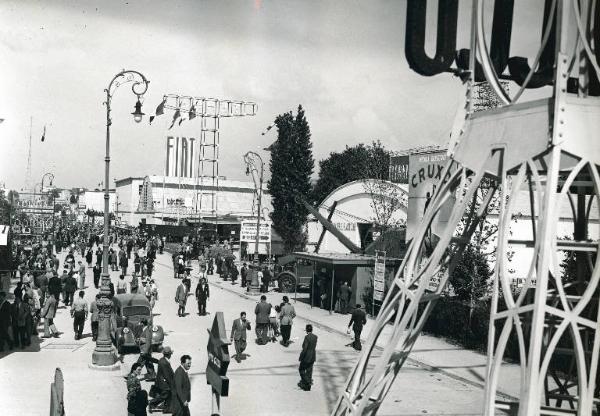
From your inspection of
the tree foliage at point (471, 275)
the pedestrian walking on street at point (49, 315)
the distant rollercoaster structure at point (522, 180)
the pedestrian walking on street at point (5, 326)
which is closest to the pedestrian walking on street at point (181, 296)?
the pedestrian walking on street at point (49, 315)

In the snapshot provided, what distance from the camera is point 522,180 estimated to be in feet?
24.1

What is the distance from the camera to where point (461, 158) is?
8406 mm

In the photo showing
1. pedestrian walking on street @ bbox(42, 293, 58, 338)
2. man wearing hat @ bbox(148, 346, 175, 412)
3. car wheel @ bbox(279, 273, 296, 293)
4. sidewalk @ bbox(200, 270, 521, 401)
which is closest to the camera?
man wearing hat @ bbox(148, 346, 175, 412)

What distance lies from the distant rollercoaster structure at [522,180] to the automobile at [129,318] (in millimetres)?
10514

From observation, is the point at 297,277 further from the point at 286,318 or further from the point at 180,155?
the point at 180,155

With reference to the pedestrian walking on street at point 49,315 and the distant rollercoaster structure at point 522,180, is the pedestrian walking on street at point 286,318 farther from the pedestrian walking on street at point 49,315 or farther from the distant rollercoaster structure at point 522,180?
the distant rollercoaster structure at point 522,180

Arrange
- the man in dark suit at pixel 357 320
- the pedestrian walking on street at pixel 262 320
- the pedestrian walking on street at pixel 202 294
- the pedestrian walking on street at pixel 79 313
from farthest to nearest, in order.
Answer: the pedestrian walking on street at pixel 202 294
the pedestrian walking on street at pixel 262 320
the pedestrian walking on street at pixel 79 313
the man in dark suit at pixel 357 320

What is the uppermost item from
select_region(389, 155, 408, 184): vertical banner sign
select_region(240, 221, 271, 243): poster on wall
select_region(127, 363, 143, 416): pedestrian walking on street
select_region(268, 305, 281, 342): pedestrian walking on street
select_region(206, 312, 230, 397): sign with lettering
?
select_region(389, 155, 408, 184): vertical banner sign

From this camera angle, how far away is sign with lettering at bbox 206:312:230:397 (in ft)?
31.0

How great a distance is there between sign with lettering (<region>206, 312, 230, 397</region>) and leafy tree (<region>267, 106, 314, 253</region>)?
44.8m

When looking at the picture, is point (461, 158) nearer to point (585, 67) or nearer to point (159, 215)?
point (585, 67)

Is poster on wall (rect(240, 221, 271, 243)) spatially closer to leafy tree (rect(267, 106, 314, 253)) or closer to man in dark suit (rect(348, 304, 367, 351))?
leafy tree (rect(267, 106, 314, 253))

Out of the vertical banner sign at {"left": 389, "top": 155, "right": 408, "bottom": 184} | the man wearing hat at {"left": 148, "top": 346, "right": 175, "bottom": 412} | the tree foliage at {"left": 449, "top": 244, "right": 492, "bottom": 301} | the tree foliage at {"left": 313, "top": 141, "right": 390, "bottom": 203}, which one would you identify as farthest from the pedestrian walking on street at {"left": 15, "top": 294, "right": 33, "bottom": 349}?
the tree foliage at {"left": 313, "top": 141, "right": 390, "bottom": 203}

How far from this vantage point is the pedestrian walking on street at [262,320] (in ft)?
65.3
